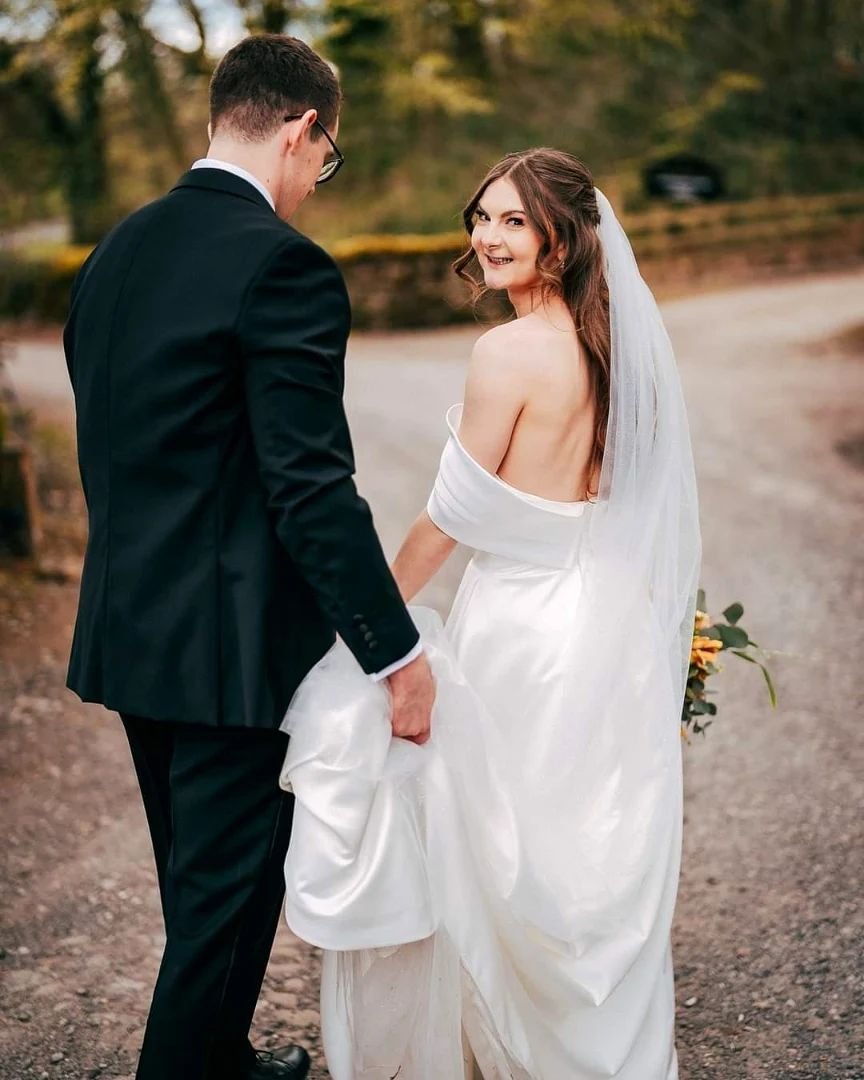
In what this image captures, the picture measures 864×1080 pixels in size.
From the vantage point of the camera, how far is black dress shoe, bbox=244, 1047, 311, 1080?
2684 millimetres

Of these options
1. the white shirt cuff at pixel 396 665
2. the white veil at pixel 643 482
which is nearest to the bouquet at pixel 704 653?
the white veil at pixel 643 482

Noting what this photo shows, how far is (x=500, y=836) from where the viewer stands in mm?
2465

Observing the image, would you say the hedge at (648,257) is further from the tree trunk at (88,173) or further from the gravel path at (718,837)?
the gravel path at (718,837)

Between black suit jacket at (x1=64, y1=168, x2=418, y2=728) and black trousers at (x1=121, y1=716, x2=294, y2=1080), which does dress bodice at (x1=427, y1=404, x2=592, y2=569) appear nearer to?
black suit jacket at (x1=64, y1=168, x2=418, y2=728)

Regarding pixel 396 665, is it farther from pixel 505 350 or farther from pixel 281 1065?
pixel 281 1065

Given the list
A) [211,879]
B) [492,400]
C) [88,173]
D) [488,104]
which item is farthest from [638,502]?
[88,173]

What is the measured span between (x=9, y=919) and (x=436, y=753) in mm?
1856

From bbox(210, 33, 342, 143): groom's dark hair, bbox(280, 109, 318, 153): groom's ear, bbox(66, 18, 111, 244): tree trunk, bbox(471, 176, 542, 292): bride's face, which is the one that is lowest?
bbox(66, 18, 111, 244): tree trunk

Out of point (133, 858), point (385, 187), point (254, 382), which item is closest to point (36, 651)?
point (133, 858)

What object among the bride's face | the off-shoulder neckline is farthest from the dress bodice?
the bride's face

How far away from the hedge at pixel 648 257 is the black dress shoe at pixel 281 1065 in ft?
37.6

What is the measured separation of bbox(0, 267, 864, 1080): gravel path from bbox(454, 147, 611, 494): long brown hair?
157 centimetres

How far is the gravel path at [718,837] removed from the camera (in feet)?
10.1

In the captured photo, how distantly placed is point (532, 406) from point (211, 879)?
44.8 inches
